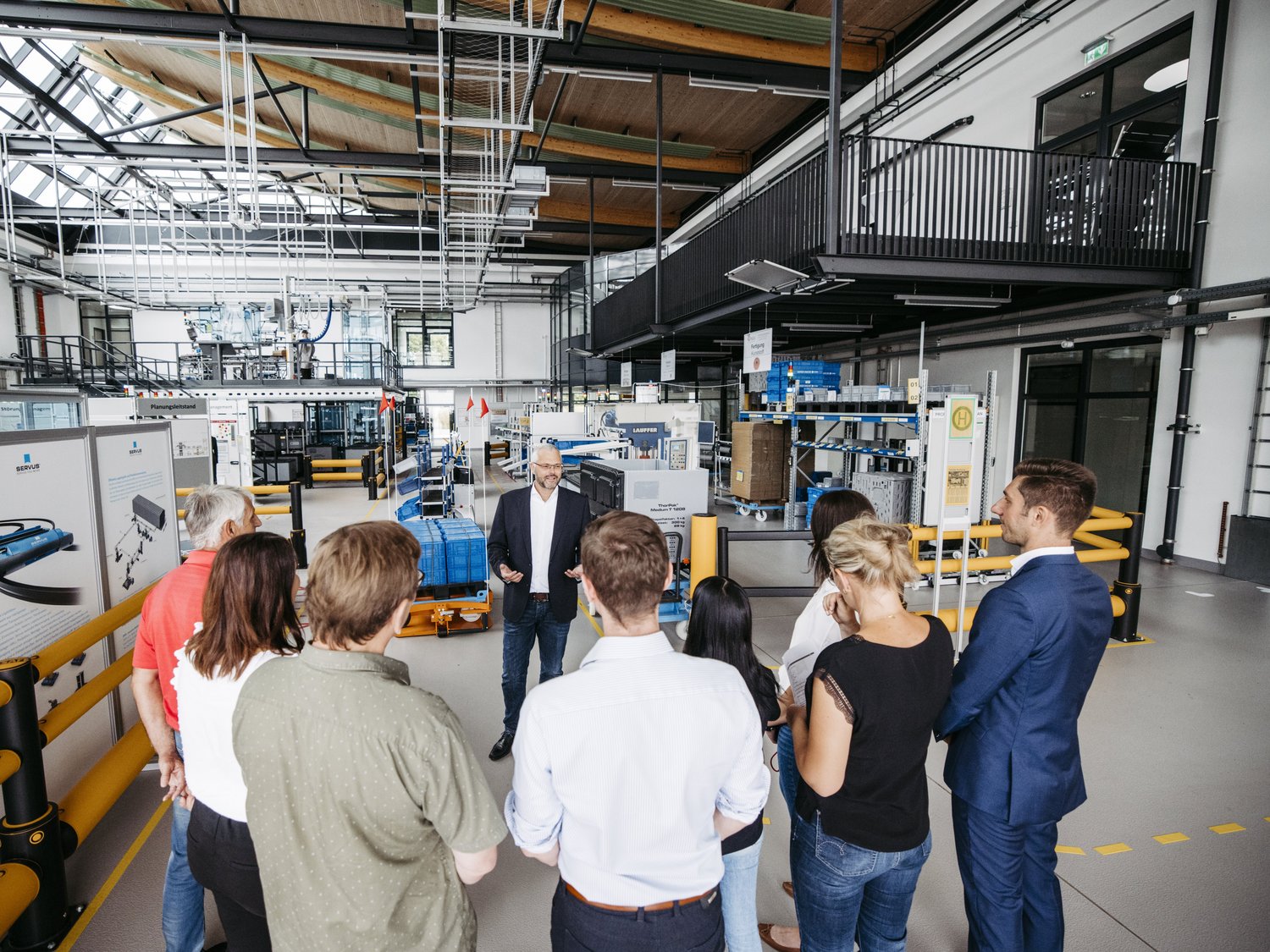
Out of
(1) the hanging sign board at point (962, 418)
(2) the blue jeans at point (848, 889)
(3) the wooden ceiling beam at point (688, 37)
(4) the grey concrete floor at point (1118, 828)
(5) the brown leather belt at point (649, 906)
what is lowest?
(4) the grey concrete floor at point (1118, 828)

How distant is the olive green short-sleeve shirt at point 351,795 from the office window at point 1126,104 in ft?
39.5

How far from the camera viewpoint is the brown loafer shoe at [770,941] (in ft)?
8.61

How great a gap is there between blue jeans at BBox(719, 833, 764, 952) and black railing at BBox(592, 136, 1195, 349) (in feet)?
23.2

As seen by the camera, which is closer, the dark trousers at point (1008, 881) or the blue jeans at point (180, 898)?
the dark trousers at point (1008, 881)

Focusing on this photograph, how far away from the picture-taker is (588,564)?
59.5 inches

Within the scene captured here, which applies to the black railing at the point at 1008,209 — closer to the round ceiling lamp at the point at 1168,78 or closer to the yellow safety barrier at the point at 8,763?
the round ceiling lamp at the point at 1168,78

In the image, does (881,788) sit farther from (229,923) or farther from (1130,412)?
(1130,412)

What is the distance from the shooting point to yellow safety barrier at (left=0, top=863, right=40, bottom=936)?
2.15m

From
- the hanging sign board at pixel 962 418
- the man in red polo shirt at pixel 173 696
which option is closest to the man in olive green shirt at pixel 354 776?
the man in red polo shirt at pixel 173 696

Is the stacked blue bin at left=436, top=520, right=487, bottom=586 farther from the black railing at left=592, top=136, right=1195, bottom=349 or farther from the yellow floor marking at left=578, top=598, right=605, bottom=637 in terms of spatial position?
the black railing at left=592, top=136, right=1195, bottom=349

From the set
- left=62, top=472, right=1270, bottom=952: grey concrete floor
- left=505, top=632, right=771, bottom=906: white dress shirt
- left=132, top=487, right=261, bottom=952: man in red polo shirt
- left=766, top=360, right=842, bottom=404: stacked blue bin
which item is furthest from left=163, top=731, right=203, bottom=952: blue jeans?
left=766, top=360, right=842, bottom=404: stacked blue bin

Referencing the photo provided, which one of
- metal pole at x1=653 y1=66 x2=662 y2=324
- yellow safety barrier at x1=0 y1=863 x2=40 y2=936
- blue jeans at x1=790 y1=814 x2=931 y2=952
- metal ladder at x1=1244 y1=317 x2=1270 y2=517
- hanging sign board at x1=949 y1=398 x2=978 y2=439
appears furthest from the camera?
metal pole at x1=653 y1=66 x2=662 y2=324

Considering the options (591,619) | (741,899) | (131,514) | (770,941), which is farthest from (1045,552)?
(591,619)

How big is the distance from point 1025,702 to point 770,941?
151 centimetres
